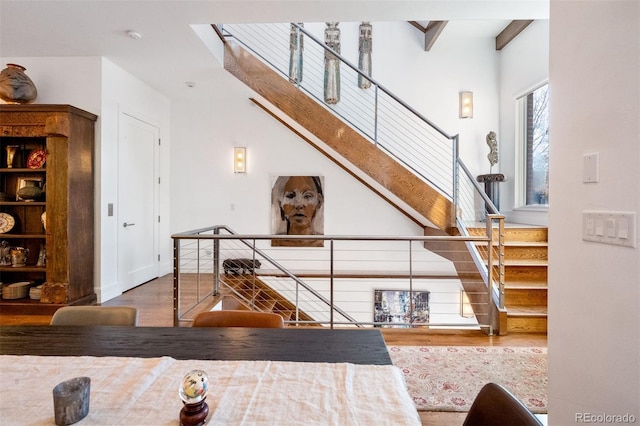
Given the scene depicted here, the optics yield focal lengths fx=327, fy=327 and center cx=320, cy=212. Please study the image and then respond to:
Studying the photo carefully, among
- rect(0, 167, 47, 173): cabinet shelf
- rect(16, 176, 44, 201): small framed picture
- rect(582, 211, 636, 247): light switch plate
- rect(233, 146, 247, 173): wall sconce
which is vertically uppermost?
rect(233, 146, 247, 173): wall sconce

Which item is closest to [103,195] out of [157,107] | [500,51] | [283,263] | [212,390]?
[157,107]

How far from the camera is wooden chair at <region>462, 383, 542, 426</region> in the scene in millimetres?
698

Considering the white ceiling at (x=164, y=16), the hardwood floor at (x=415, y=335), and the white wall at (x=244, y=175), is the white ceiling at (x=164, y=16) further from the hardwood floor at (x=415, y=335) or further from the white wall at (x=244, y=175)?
the hardwood floor at (x=415, y=335)

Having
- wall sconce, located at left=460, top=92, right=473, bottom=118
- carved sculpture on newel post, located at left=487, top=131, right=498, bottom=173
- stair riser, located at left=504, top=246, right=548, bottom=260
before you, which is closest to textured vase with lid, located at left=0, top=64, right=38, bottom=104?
stair riser, located at left=504, top=246, right=548, bottom=260

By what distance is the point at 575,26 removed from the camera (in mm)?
1306

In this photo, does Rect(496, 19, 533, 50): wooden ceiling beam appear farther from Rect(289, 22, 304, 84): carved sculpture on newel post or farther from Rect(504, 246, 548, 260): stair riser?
Rect(504, 246, 548, 260): stair riser

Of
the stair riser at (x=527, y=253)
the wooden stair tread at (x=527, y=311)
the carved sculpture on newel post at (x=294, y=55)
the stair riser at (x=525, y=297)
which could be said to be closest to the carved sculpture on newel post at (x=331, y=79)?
the carved sculpture on newel post at (x=294, y=55)

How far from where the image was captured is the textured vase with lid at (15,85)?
3.39m

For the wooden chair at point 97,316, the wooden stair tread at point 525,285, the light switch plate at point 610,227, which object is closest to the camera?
the light switch plate at point 610,227

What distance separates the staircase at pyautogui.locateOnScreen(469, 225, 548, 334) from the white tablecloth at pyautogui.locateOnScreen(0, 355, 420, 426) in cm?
258

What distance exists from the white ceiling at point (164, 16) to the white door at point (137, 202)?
1.02 meters

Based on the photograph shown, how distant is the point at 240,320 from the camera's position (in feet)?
5.00

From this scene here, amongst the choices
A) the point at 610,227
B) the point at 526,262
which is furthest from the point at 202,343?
the point at 526,262

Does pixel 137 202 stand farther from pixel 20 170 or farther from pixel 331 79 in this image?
pixel 331 79
